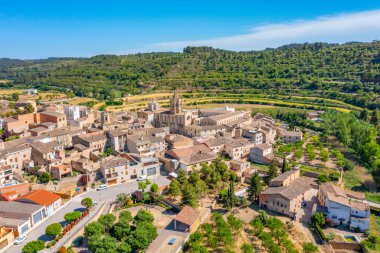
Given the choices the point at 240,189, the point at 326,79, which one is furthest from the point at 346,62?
the point at 240,189

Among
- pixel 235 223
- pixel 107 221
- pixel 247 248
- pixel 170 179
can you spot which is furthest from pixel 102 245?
pixel 170 179

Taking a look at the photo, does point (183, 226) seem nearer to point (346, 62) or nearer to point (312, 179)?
point (312, 179)

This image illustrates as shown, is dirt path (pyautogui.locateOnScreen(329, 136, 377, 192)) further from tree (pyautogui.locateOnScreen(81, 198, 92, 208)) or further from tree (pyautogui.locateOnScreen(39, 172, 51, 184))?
tree (pyautogui.locateOnScreen(39, 172, 51, 184))

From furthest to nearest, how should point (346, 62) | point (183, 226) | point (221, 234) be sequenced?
point (346, 62) < point (183, 226) < point (221, 234)

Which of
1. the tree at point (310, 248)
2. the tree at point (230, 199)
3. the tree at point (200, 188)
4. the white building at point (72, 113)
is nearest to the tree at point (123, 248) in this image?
the tree at point (200, 188)

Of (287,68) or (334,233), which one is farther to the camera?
(287,68)

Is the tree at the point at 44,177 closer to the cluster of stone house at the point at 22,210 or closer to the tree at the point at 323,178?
the cluster of stone house at the point at 22,210

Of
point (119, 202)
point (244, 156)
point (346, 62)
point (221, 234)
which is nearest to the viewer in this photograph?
point (221, 234)
